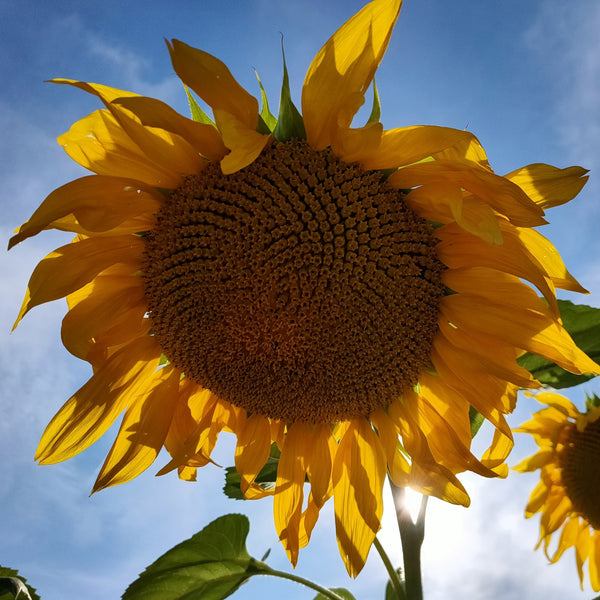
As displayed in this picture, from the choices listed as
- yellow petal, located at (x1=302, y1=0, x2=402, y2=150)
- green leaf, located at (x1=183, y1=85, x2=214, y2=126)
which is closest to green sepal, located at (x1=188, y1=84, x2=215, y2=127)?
green leaf, located at (x1=183, y1=85, x2=214, y2=126)

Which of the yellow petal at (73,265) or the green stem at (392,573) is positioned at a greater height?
the yellow petal at (73,265)

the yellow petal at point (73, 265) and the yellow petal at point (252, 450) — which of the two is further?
the yellow petal at point (252, 450)

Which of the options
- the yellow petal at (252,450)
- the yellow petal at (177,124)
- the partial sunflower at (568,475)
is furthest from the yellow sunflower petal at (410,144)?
the partial sunflower at (568,475)

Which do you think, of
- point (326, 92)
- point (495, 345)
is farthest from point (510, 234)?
point (326, 92)

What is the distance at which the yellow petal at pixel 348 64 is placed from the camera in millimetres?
1938

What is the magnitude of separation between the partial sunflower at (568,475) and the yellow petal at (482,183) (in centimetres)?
311

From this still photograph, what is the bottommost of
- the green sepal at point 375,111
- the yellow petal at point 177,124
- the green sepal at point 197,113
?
the yellow petal at point 177,124

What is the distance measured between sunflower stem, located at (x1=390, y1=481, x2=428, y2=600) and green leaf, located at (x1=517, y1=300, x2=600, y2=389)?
2.58 ft

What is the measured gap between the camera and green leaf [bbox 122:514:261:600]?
2.95 meters

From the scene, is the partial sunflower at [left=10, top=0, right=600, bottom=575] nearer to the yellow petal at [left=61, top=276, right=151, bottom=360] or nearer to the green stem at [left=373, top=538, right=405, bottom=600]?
the yellow petal at [left=61, top=276, right=151, bottom=360]

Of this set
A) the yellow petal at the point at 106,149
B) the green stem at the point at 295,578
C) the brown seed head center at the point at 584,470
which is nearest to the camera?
the yellow petal at the point at 106,149

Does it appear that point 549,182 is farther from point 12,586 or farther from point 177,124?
point 12,586

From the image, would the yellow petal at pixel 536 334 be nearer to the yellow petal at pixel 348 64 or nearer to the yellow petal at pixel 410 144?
the yellow petal at pixel 410 144

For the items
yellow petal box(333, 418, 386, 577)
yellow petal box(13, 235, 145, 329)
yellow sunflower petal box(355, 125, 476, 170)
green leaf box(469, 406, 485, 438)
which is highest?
yellow sunflower petal box(355, 125, 476, 170)
